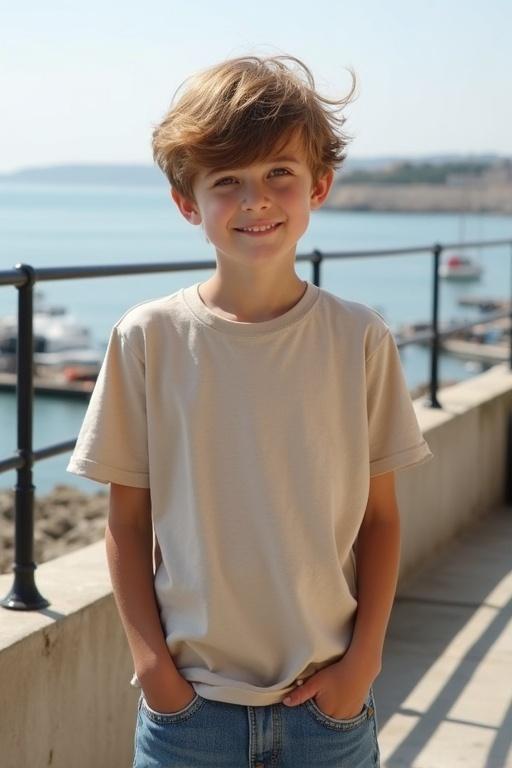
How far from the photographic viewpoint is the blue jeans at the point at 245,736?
5.64 feet

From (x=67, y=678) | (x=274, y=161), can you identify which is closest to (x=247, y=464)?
(x=274, y=161)

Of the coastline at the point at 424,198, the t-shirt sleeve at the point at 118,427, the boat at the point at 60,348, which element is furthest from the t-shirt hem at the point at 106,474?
the coastline at the point at 424,198

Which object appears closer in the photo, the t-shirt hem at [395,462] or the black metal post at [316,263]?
the t-shirt hem at [395,462]

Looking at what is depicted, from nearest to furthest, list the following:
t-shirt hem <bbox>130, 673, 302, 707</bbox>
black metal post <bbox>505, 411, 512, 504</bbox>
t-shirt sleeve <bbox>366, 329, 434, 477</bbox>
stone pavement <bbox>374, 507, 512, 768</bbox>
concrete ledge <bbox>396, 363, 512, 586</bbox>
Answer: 1. t-shirt hem <bbox>130, 673, 302, 707</bbox>
2. t-shirt sleeve <bbox>366, 329, 434, 477</bbox>
3. stone pavement <bbox>374, 507, 512, 768</bbox>
4. concrete ledge <bbox>396, 363, 512, 586</bbox>
5. black metal post <bbox>505, 411, 512, 504</bbox>

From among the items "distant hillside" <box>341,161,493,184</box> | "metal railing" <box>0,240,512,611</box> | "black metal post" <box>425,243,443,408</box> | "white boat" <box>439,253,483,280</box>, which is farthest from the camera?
"distant hillside" <box>341,161,493,184</box>

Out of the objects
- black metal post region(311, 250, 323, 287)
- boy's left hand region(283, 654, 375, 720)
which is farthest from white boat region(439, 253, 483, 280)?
boy's left hand region(283, 654, 375, 720)

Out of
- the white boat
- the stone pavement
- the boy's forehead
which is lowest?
the stone pavement

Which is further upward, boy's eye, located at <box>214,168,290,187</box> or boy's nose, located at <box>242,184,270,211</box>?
boy's eye, located at <box>214,168,290,187</box>

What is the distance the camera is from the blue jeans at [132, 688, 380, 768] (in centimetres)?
172

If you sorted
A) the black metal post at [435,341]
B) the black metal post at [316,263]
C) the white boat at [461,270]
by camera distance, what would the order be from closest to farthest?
the black metal post at [316,263]
the black metal post at [435,341]
the white boat at [461,270]

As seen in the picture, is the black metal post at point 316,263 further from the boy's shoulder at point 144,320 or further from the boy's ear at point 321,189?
the boy's shoulder at point 144,320

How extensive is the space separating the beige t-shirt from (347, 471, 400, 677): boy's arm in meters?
0.03

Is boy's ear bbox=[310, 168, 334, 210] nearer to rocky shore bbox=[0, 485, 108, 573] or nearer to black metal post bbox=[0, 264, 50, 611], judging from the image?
black metal post bbox=[0, 264, 50, 611]

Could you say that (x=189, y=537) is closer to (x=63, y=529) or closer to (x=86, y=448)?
(x=86, y=448)
